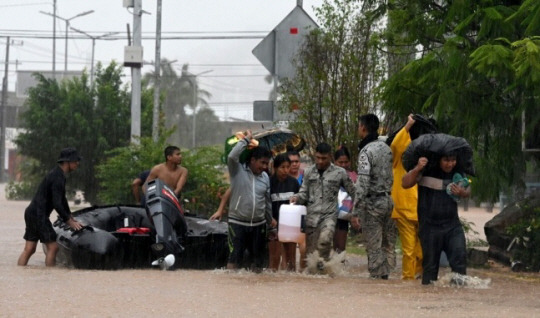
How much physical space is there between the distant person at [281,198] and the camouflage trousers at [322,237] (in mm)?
764

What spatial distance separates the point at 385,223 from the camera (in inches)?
571

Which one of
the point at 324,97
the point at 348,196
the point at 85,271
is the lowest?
the point at 85,271

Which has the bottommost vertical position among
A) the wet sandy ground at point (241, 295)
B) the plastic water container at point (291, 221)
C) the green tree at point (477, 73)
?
the wet sandy ground at point (241, 295)

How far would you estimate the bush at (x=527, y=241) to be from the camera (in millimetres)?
16688

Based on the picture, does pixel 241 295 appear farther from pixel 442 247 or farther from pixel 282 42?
pixel 282 42

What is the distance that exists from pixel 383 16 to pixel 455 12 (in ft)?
7.25

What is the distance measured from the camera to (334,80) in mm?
24234

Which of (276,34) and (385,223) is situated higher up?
(276,34)

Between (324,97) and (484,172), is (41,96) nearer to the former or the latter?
(324,97)

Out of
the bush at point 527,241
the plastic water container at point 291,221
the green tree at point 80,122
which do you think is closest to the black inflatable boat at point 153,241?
the plastic water container at point 291,221

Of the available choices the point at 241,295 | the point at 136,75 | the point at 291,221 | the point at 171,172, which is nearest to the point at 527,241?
the point at 291,221

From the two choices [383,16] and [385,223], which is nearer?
[385,223]

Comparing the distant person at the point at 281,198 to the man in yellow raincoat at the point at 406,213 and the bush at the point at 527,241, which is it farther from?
the bush at the point at 527,241

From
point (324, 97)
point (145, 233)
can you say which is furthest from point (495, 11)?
point (324, 97)
